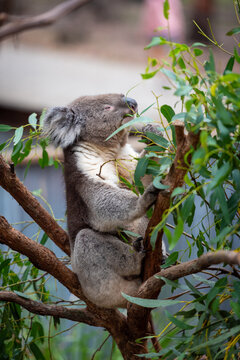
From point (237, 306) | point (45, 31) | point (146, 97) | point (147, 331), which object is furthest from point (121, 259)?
point (45, 31)

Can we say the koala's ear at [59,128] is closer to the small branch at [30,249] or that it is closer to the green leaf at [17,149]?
the green leaf at [17,149]

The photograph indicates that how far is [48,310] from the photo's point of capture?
2285 mm

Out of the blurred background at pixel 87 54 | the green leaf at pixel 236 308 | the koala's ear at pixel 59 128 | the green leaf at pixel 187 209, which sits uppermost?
the green leaf at pixel 187 209

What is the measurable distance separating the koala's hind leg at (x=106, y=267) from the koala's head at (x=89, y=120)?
0.55m

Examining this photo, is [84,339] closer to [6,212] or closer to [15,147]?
[6,212]

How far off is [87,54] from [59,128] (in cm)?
905

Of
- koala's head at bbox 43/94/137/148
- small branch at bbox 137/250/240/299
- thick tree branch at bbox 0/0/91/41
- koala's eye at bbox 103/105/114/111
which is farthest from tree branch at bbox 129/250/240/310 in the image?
thick tree branch at bbox 0/0/91/41

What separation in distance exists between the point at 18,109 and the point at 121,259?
22.1 ft

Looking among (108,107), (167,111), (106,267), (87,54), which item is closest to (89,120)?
(108,107)

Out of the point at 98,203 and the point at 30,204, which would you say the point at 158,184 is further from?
the point at 30,204

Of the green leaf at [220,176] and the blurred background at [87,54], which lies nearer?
the green leaf at [220,176]

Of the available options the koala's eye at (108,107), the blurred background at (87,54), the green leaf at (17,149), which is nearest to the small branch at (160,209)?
the green leaf at (17,149)

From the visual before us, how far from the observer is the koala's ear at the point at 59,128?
2.59 m

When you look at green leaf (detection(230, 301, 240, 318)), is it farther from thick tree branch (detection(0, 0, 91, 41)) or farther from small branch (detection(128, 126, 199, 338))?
thick tree branch (detection(0, 0, 91, 41))
